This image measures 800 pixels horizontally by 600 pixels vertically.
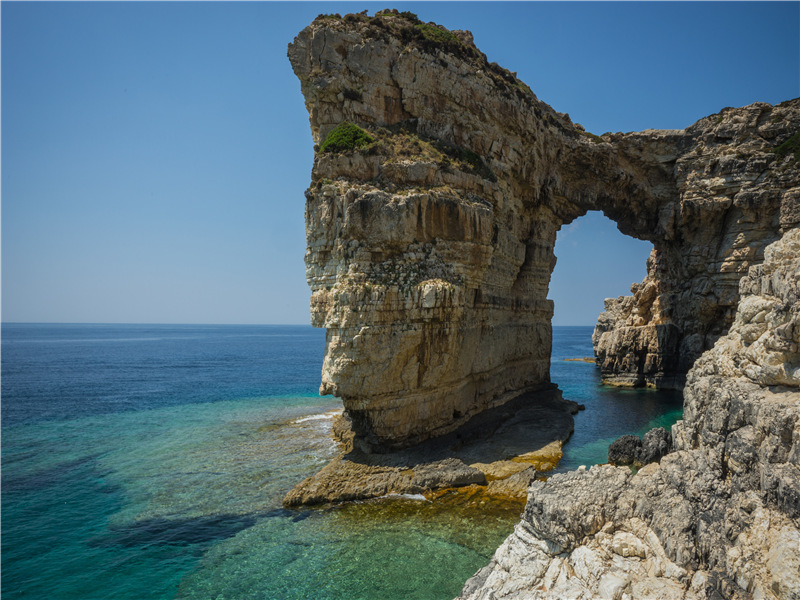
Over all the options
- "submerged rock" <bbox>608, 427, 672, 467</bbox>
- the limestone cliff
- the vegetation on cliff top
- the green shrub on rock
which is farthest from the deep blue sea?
the vegetation on cliff top

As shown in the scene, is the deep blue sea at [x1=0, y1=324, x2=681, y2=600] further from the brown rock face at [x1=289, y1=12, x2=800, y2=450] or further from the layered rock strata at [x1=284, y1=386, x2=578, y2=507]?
the brown rock face at [x1=289, y1=12, x2=800, y2=450]

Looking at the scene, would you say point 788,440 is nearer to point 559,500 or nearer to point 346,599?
point 559,500

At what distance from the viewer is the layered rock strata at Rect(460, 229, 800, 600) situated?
7148mm

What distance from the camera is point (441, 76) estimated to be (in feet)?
96.0

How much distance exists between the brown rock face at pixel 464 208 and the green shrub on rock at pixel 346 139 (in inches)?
21.4

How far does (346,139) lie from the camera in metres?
26.4

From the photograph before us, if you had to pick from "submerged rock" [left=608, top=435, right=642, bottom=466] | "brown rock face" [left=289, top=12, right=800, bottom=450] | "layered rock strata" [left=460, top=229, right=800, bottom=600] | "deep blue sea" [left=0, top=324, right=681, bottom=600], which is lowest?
"deep blue sea" [left=0, top=324, right=681, bottom=600]

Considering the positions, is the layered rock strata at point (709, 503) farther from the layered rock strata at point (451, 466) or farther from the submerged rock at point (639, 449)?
the submerged rock at point (639, 449)

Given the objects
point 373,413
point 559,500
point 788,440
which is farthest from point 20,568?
point 788,440

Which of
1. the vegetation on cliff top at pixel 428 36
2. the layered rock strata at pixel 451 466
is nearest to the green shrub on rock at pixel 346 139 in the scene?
the vegetation on cliff top at pixel 428 36

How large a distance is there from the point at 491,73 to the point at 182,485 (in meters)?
32.5

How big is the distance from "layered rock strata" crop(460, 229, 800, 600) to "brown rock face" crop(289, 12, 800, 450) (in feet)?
47.1

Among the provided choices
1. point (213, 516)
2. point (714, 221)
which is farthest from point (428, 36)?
point (714, 221)

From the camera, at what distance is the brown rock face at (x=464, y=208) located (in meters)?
24.3
